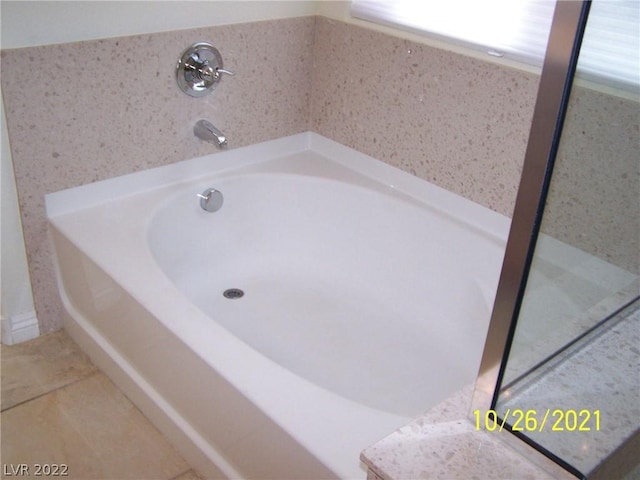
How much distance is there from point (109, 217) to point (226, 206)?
17.0 inches

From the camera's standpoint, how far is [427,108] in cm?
205

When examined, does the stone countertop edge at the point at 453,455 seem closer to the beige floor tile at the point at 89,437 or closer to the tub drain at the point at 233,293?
the beige floor tile at the point at 89,437

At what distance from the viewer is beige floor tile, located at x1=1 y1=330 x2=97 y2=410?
1911mm

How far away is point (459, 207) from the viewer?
6.82 ft

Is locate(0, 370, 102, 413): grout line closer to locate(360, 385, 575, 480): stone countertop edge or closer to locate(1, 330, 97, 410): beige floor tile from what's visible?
locate(1, 330, 97, 410): beige floor tile

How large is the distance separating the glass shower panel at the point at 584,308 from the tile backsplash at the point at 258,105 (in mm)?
694

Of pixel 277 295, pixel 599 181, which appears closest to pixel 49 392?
pixel 277 295

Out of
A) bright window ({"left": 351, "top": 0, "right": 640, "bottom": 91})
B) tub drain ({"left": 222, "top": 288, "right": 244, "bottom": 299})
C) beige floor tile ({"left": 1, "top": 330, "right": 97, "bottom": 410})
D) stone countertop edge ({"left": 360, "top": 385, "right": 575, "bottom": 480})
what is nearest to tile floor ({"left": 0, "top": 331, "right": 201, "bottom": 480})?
beige floor tile ({"left": 1, "top": 330, "right": 97, "bottom": 410})

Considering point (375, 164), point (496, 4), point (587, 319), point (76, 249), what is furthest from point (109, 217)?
point (587, 319)

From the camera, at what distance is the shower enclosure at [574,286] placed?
90cm
